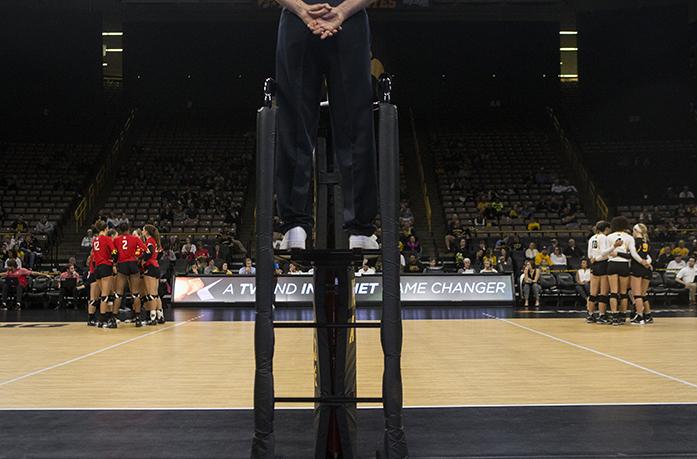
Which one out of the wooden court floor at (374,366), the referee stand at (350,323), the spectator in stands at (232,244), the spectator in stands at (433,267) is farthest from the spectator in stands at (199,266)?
the referee stand at (350,323)

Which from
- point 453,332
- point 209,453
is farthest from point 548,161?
point 209,453

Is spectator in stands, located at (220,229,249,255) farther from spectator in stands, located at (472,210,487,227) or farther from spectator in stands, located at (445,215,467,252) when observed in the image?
spectator in stands, located at (472,210,487,227)

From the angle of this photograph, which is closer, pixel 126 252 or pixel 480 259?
pixel 126 252

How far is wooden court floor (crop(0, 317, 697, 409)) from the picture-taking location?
581cm

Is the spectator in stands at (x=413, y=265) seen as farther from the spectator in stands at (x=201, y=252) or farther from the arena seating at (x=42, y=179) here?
the arena seating at (x=42, y=179)

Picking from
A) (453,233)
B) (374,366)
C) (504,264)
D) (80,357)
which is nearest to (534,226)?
(453,233)

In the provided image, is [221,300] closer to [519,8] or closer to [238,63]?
[238,63]

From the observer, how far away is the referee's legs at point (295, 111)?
135 inches

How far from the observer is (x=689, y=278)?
19.2 metres

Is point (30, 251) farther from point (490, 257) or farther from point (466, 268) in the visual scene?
point (490, 257)

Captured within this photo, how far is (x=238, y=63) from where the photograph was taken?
110 feet

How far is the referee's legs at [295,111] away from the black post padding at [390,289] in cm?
41

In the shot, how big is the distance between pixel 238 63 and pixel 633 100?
55.7 feet

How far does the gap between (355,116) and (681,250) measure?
64.2 ft
